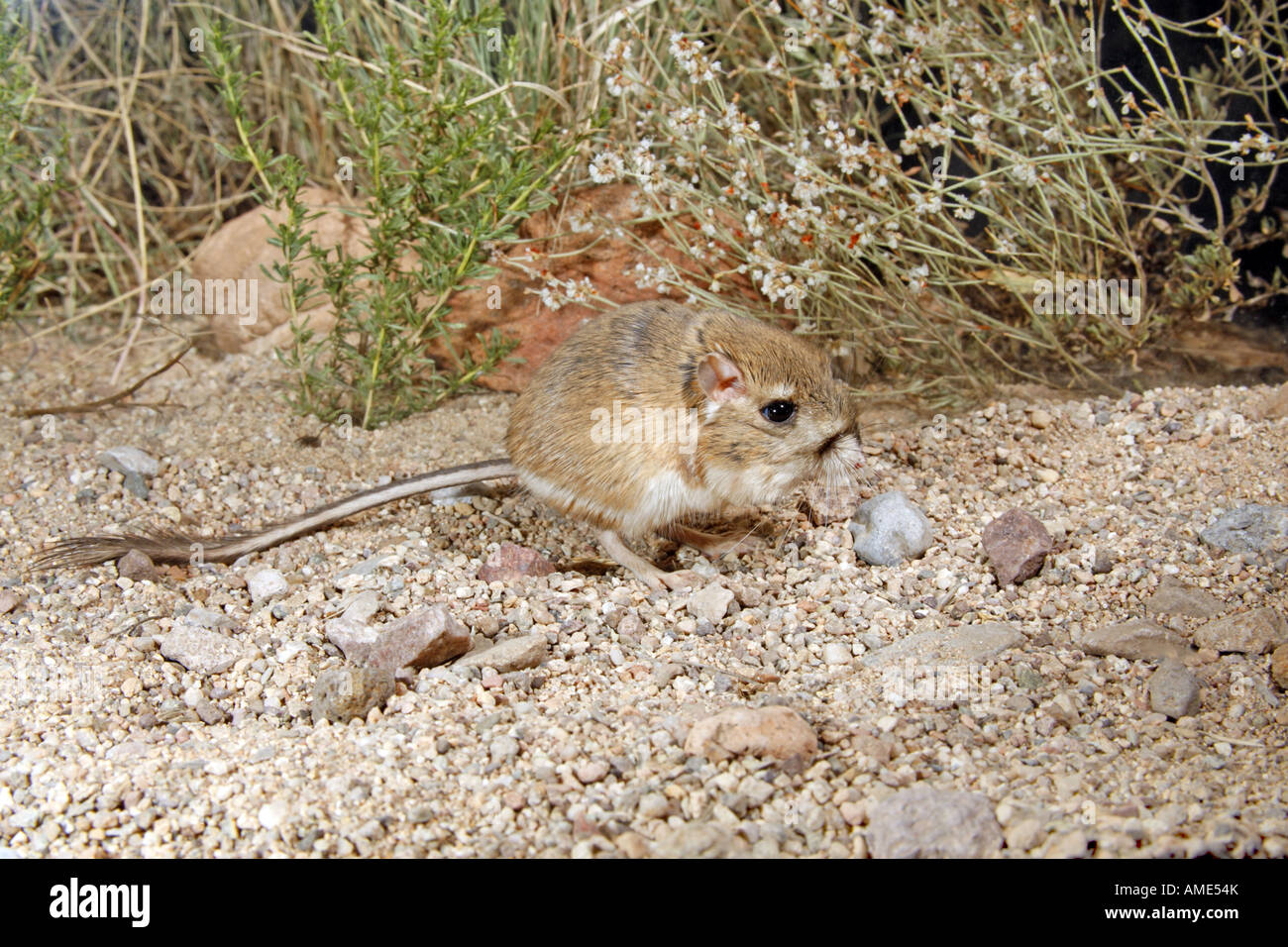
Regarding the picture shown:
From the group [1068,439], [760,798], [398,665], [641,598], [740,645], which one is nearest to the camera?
[760,798]

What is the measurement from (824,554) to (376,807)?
1773mm

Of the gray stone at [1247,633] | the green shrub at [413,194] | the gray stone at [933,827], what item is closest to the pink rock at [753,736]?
the gray stone at [933,827]

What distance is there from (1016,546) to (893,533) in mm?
390

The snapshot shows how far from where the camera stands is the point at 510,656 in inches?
109

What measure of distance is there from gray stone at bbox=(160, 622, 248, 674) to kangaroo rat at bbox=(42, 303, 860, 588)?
505 mm

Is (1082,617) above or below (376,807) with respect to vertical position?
above

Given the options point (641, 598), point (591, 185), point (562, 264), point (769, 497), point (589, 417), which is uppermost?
point (591, 185)

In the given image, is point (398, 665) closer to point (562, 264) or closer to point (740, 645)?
point (740, 645)

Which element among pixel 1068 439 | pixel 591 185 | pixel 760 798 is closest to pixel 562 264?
pixel 591 185

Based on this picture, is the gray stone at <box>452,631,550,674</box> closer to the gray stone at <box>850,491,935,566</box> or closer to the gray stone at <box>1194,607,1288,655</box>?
the gray stone at <box>850,491,935,566</box>

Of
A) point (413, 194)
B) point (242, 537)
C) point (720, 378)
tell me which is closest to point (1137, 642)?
point (720, 378)

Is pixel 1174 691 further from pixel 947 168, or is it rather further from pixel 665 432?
pixel 947 168

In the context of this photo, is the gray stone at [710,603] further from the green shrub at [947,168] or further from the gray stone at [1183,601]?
the green shrub at [947,168]

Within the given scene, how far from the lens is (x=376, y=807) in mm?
2193
